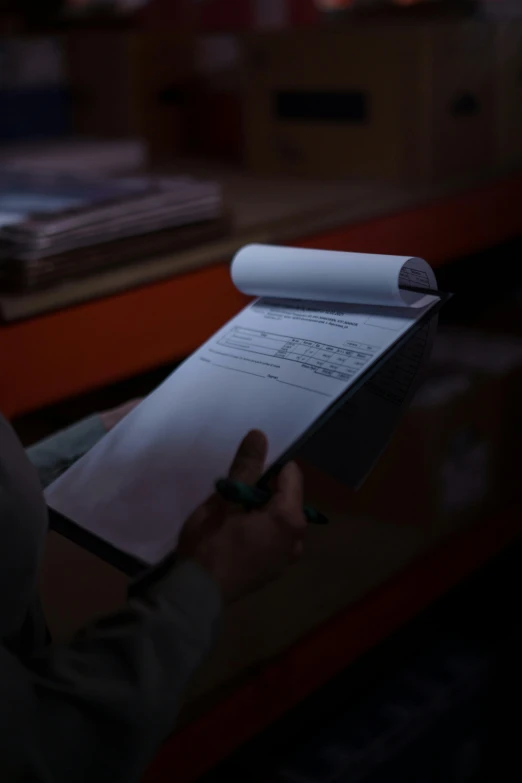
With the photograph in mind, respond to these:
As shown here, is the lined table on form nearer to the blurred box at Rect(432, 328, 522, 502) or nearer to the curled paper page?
the curled paper page

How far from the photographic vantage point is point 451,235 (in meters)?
1.29

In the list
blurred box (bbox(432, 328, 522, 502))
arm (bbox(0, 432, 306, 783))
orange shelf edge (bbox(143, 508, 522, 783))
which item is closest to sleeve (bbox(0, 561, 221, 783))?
arm (bbox(0, 432, 306, 783))

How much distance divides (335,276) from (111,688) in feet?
1.03

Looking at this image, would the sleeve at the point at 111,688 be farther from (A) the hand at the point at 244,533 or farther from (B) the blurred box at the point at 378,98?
(B) the blurred box at the point at 378,98

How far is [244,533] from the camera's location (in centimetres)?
56

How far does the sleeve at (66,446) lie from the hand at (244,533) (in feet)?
0.64

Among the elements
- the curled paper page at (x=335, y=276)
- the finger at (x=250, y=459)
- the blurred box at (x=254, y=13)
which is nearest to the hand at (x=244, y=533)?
the finger at (x=250, y=459)

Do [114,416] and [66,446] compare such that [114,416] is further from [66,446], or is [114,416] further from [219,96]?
[219,96]

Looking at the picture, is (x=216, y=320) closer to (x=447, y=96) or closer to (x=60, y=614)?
(x=60, y=614)

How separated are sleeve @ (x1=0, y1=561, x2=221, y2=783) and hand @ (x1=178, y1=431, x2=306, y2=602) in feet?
0.04

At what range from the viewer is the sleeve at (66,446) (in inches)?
29.0

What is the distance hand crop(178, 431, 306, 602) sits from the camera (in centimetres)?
56

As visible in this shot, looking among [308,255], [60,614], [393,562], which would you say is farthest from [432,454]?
[308,255]

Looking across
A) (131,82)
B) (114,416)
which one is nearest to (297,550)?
(114,416)
